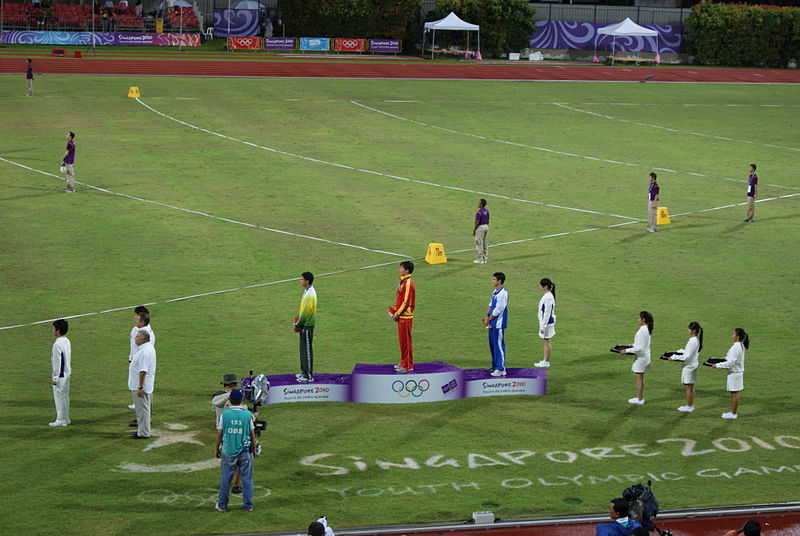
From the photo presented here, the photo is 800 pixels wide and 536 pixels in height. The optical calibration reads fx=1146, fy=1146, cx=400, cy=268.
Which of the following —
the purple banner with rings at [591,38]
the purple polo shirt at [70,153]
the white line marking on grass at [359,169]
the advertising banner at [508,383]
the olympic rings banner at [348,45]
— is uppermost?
the purple banner with rings at [591,38]

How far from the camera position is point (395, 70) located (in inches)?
2766

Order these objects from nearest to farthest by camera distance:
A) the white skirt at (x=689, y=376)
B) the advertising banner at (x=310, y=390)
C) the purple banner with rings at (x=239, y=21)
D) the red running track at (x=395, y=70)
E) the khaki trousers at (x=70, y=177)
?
1. the white skirt at (x=689, y=376)
2. the advertising banner at (x=310, y=390)
3. the khaki trousers at (x=70, y=177)
4. the red running track at (x=395, y=70)
5. the purple banner with rings at (x=239, y=21)

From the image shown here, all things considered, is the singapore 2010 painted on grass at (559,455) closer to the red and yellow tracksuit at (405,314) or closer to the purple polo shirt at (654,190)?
the red and yellow tracksuit at (405,314)

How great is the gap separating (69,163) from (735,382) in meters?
25.2

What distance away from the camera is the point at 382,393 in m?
20.6

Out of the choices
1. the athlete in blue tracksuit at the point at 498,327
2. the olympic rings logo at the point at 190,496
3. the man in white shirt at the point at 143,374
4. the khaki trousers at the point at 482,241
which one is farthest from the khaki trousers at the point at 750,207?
the olympic rings logo at the point at 190,496

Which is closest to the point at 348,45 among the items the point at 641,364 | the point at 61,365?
the point at 641,364

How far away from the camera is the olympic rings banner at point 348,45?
7706cm

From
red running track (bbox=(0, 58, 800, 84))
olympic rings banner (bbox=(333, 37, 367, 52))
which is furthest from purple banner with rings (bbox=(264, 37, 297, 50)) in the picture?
red running track (bbox=(0, 58, 800, 84))

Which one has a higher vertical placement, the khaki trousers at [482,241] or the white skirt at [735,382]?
the khaki trousers at [482,241]

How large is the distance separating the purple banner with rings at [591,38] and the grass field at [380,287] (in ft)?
77.0

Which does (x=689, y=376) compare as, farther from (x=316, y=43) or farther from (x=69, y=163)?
(x=316, y=43)

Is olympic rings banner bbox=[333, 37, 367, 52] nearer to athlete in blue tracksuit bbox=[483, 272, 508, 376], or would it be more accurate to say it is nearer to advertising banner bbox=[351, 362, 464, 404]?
athlete in blue tracksuit bbox=[483, 272, 508, 376]

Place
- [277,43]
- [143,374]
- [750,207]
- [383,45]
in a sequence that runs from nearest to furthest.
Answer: [143,374] < [750,207] < [277,43] < [383,45]
